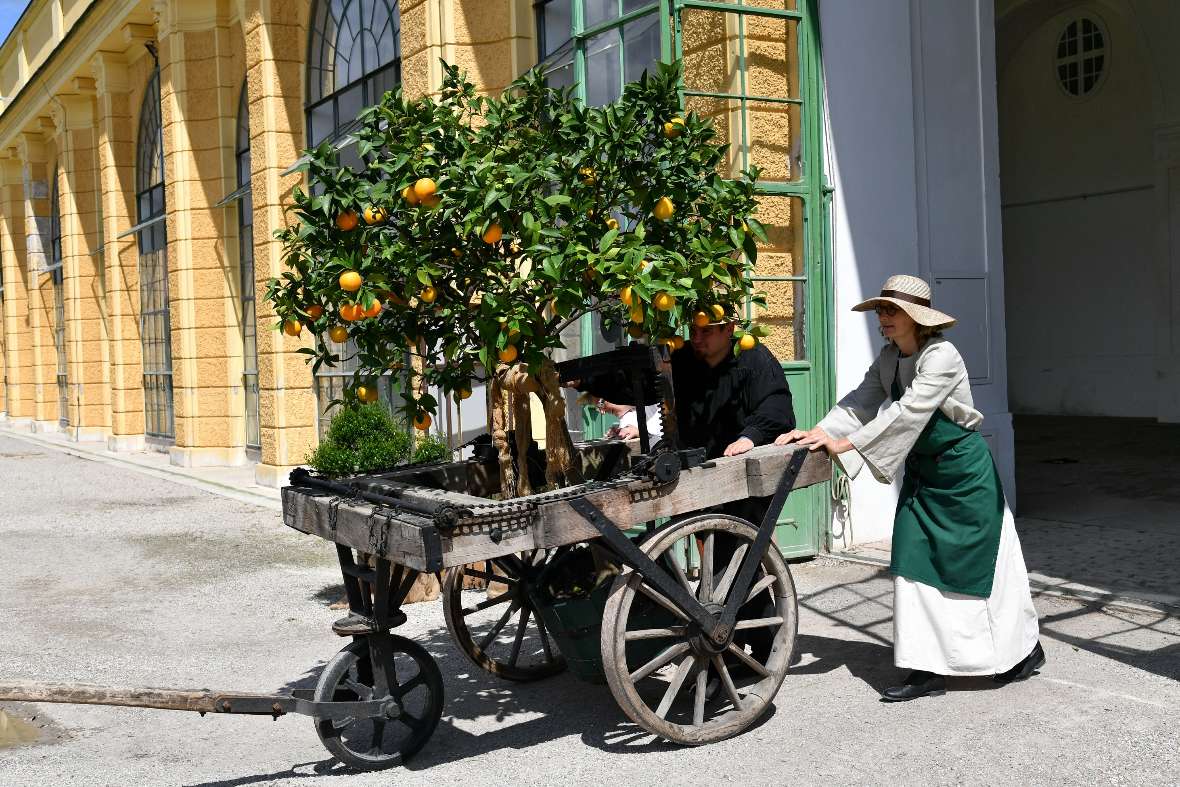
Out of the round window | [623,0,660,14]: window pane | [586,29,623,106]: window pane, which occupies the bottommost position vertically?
[586,29,623,106]: window pane

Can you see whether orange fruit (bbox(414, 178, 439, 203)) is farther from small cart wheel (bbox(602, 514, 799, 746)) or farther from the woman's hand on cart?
the woman's hand on cart

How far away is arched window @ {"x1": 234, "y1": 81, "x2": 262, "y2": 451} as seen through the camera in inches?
619

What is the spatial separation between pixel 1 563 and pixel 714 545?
6.70 meters

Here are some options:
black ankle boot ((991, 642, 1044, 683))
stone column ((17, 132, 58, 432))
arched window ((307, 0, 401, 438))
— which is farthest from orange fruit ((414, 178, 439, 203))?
stone column ((17, 132, 58, 432))

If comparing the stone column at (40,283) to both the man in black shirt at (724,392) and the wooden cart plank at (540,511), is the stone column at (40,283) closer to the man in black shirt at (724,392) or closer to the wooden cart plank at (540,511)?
the man in black shirt at (724,392)

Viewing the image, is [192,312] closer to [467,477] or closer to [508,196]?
[467,477]

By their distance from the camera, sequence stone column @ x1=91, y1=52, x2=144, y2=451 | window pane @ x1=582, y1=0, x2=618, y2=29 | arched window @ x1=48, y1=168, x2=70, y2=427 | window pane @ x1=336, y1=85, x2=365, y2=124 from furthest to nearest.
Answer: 1. arched window @ x1=48, y1=168, x2=70, y2=427
2. stone column @ x1=91, y1=52, x2=144, y2=451
3. window pane @ x1=336, y1=85, x2=365, y2=124
4. window pane @ x1=582, y1=0, x2=618, y2=29

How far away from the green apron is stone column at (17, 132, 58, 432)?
82.7 ft

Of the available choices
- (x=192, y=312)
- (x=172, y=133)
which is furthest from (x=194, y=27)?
(x=192, y=312)

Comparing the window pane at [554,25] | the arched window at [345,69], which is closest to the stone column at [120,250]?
the arched window at [345,69]

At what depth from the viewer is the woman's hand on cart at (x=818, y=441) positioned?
466cm

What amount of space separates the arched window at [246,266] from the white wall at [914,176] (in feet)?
32.1

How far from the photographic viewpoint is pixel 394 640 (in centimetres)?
433

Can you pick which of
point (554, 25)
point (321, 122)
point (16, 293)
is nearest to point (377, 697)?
point (554, 25)
